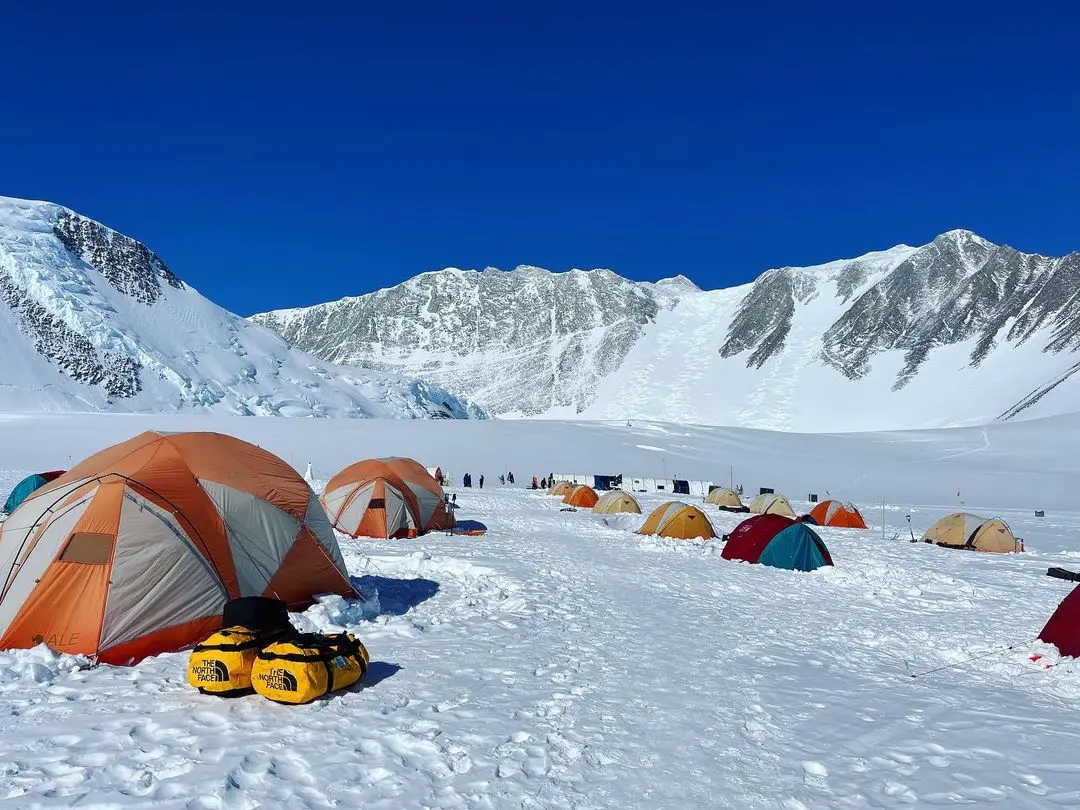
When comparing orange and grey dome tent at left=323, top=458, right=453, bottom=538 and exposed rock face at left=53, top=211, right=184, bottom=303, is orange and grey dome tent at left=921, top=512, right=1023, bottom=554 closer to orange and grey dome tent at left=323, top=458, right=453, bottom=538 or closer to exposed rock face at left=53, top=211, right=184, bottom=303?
orange and grey dome tent at left=323, top=458, right=453, bottom=538

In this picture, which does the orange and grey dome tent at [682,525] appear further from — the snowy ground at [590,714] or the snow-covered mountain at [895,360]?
the snow-covered mountain at [895,360]

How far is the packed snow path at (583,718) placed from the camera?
17.0ft

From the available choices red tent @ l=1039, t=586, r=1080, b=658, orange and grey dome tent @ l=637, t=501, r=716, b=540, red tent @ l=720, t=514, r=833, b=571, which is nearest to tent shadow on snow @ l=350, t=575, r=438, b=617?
red tent @ l=1039, t=586, r=1080, b=658

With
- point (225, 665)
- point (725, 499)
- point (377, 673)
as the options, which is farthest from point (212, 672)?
point (725, 499)

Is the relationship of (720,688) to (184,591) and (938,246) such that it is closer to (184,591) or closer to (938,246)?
(184,591)

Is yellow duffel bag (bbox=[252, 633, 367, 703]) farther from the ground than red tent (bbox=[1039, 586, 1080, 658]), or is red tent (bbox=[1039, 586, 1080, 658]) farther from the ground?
red tent (bbox=[1039, 586, 1080, 658])

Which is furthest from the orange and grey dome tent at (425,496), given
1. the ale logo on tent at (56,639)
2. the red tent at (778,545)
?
the ale logo on tent at (56,639)

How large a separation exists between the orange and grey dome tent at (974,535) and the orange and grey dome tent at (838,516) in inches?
143

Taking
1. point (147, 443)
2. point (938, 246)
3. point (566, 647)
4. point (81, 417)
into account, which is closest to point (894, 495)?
point (566, 647)

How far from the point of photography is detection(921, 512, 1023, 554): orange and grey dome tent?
22734 millimetres

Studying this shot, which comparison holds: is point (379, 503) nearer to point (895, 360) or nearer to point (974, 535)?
point (974, 535)

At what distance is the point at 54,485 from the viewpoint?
29.0 feet

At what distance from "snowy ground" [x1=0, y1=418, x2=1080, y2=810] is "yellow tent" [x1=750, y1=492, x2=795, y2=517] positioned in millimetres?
17789

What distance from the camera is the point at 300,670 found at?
21.4ft
